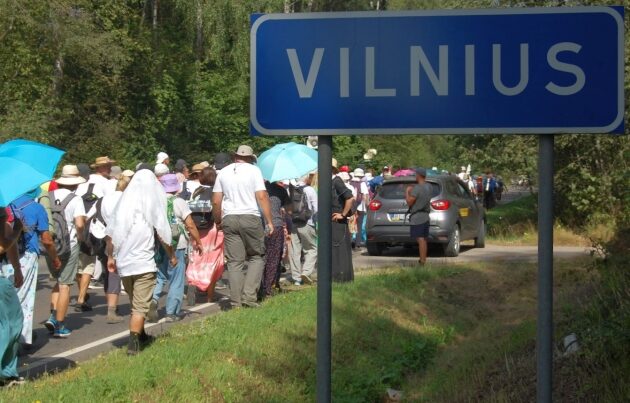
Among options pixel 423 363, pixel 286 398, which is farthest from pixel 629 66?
pixel 286 398

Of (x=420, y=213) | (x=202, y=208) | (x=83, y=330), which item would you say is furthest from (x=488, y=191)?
(x=83, y=330)

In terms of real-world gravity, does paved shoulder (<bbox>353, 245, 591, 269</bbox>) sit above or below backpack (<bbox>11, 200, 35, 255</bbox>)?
below

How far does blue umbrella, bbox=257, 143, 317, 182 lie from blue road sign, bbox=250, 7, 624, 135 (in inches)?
393

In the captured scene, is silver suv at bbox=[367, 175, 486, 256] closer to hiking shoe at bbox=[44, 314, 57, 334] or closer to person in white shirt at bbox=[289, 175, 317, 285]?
person in white shirt at bbox=[289, 175, 317, 285]

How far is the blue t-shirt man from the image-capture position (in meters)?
9.64

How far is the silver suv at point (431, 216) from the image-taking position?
19406 mm

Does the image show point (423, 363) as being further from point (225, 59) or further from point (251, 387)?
point (225, 59)

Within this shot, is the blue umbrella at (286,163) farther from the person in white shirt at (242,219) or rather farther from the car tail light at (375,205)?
the car tail light at (375,205)

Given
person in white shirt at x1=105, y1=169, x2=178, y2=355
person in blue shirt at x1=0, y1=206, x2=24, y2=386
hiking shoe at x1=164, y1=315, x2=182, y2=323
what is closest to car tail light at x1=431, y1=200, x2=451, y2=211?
hiking shoe at x1=164, y1=315, x2=182, y2=323

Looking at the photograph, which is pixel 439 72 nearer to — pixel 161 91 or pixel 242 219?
pixel 242 219

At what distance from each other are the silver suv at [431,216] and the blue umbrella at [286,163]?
5.41 meters

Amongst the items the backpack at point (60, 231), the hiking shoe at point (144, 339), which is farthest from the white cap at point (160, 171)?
the hiking shoe at point (144, 339)

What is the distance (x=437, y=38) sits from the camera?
3684 mm

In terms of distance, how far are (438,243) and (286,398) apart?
12605 mm
